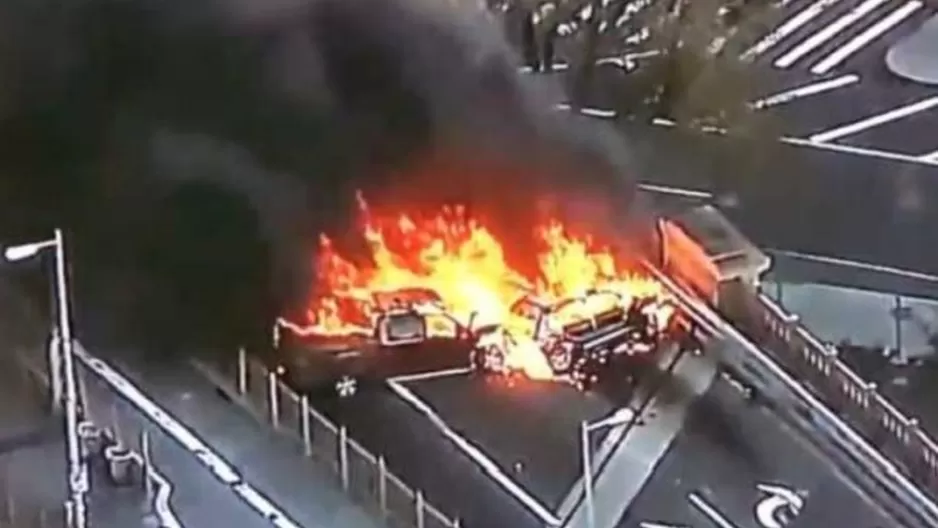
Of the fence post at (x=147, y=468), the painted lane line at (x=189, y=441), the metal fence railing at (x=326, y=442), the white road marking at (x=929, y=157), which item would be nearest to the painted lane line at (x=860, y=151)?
the white road marking at (x=929, y=157)

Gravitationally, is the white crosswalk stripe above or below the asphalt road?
above

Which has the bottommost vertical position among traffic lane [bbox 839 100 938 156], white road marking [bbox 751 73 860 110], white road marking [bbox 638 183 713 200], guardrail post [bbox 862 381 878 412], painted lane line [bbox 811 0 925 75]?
guardrail post [bbox 862 381 878 412]

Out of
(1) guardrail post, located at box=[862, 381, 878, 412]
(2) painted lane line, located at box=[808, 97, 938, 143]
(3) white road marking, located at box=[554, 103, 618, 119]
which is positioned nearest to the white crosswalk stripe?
(2) painted lane line, located at box=[808, 97, 938, 143]

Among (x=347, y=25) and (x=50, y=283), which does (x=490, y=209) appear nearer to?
(x=347, y=25)

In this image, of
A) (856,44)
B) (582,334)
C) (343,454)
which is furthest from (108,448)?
(856,44)

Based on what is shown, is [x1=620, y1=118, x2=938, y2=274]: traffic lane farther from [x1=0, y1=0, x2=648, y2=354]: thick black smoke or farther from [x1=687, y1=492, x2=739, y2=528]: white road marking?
[x1=687, y1=492, x2=739, y2=528]: white road marking

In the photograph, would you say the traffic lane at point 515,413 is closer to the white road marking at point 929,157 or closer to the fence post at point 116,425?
the fence post at point 116,425
